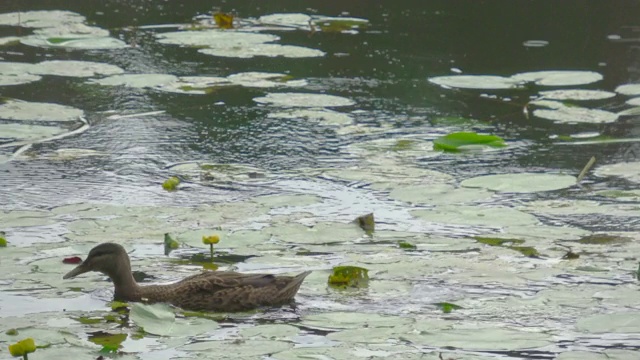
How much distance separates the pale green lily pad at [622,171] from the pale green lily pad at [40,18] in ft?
17.5

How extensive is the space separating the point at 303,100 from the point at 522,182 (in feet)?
7.52

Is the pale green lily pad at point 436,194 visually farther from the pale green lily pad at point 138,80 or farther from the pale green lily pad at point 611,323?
the pale green lily pad at point 138,80

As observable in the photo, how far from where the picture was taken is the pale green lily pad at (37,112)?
26.8 ft

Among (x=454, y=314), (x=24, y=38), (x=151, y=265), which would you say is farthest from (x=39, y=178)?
(x=24, y=38)

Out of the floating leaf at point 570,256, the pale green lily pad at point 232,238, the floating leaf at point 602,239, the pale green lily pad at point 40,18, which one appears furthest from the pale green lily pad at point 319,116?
the pale green lily pad at point 40,18

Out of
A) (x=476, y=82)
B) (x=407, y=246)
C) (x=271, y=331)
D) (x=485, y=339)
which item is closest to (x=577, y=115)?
(x=476, y=82)

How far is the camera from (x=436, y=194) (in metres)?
6.60

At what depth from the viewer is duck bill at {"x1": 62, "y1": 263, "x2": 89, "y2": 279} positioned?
525 cm

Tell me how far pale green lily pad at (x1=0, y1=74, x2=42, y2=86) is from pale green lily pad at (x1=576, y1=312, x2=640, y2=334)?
5.24 metres

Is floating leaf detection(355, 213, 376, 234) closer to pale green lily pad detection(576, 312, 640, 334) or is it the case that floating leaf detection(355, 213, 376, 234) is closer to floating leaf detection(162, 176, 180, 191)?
floating leaf detection(162, 176, 180, 191)

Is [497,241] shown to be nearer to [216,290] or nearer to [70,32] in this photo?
[216,290]

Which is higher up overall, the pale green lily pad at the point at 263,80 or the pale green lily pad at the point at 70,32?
the pale green lily pad at the point at 70,32

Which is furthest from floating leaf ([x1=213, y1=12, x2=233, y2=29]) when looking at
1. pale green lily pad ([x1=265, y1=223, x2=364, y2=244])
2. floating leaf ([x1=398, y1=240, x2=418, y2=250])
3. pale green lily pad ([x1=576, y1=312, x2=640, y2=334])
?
pale green lily pad ([x1=576, y1=312, x2=640, y2=334])

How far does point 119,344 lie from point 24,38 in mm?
6317
